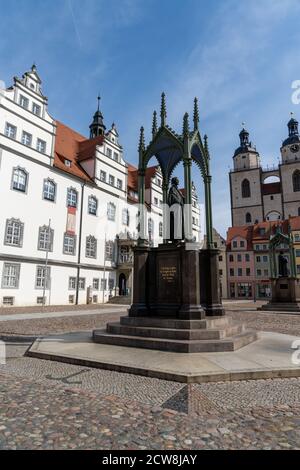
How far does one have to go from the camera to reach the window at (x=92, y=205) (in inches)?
1302

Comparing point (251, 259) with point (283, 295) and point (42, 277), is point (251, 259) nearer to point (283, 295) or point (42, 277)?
point (283, 295)

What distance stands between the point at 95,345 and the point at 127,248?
99.6 feet

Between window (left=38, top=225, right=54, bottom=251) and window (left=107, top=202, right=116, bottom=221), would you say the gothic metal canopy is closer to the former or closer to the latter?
window (left=38, top=225, right=54, bottom=251)

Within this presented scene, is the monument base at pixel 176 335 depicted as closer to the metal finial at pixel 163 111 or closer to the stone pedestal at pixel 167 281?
the stone pedestal at pixel 167 281

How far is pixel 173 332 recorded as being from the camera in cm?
727

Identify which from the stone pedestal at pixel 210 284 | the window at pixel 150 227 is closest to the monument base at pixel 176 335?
the stone pedestal at pixel 210 284

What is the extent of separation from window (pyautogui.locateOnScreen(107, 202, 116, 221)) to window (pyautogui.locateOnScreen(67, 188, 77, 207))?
210 inches

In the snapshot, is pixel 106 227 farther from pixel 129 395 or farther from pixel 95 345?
pixel 129 395

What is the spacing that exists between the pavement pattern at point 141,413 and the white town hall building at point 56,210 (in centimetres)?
2002

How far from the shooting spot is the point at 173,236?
9.69 metres

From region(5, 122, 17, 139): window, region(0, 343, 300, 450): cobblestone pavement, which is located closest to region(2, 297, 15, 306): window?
region(5, 122, 17, 139): window

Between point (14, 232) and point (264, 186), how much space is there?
200ft

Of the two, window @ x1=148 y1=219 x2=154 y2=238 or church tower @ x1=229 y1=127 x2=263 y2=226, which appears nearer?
window @ x1=148 y1=219 x2=154 y2=238

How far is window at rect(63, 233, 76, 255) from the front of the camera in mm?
29666
